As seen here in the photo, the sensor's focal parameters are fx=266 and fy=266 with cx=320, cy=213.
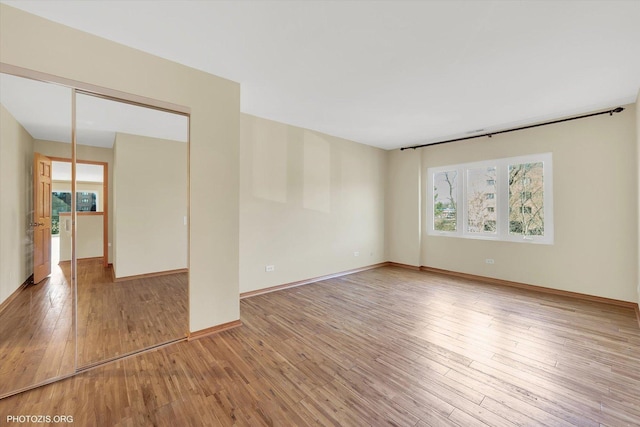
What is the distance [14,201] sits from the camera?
87.0 inches

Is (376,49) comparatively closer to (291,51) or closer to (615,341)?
(291,51)

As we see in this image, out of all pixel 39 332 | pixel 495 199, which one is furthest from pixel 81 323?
pixel 495 199

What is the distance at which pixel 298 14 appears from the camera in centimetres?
197

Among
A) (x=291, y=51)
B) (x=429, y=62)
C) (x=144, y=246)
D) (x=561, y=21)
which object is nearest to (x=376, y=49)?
(x=429, y=62)

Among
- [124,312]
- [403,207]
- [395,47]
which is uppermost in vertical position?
[395,47]

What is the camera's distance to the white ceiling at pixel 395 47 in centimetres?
192

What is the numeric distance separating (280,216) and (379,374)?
2831 millimetres

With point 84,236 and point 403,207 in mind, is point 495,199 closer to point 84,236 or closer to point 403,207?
point 403,207

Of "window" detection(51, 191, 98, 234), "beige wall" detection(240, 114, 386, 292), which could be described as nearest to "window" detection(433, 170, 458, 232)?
"beige wall" detection(240, 114, 386, 292)

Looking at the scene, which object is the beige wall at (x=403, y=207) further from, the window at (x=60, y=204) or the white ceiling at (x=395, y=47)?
the window at (x=60, y=204)

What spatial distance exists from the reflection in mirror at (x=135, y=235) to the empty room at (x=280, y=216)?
21mm

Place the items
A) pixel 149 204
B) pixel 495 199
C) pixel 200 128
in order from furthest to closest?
1. pixel 495 199
2. pixel 149 204
3. pixel 200 128

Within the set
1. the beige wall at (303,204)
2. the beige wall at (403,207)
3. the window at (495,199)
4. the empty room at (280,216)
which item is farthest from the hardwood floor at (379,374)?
the beige wall at (403,207)

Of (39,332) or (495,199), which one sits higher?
(495,199)
